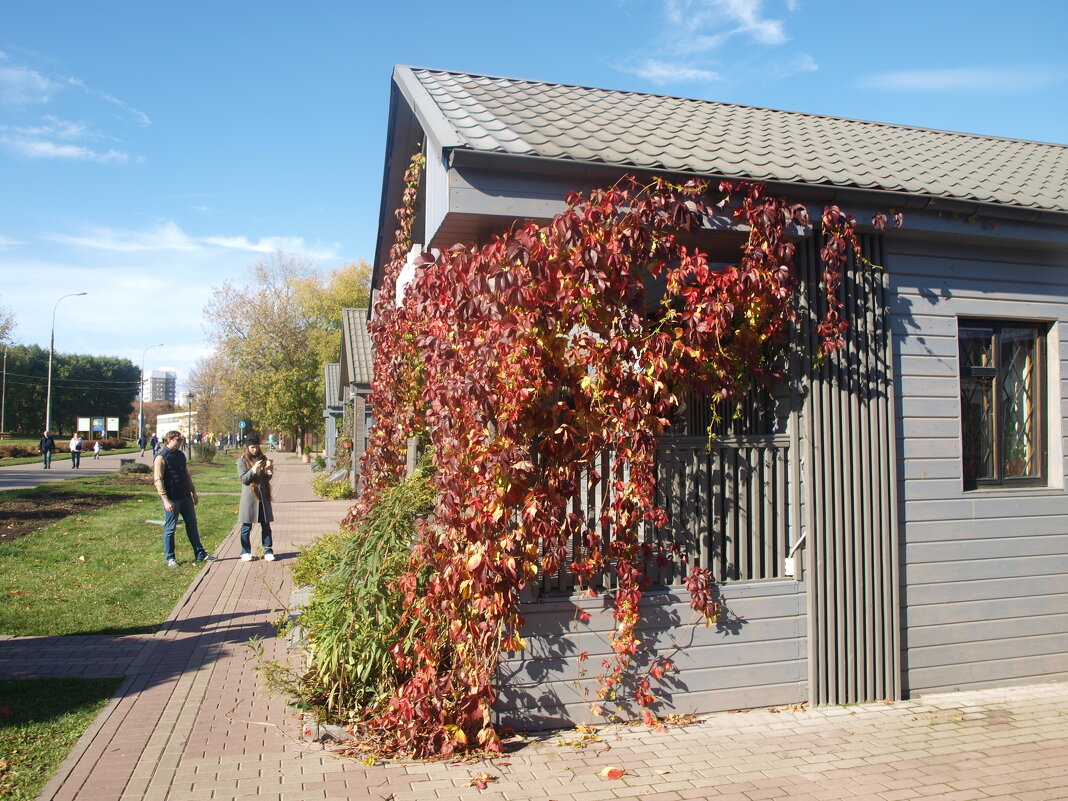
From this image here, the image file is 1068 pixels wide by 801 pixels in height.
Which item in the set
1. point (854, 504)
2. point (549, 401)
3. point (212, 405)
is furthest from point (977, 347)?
point (212, 405)

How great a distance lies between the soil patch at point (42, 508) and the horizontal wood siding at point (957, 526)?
39.5ft

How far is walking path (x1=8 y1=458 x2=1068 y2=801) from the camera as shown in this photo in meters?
4.05

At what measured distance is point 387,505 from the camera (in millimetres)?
5555

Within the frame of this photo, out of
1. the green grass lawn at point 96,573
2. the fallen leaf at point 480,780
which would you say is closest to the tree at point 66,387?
the green grass lawn at point 96,573

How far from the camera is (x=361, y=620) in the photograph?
4.89m

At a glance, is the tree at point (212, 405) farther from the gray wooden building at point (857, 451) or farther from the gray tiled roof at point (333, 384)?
the gray wooden building at point (857, 451)

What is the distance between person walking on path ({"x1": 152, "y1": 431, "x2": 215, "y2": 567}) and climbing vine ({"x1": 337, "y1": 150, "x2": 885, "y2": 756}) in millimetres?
6449

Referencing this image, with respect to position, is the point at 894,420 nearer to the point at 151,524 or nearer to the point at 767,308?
the point at 767,308

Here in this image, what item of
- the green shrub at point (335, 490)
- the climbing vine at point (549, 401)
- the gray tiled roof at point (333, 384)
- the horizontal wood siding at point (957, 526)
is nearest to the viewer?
the climbing vine at point (549, 401)

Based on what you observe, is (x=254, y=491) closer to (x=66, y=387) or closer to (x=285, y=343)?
(x=285, y=343)

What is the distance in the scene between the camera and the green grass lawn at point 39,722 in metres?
4.11

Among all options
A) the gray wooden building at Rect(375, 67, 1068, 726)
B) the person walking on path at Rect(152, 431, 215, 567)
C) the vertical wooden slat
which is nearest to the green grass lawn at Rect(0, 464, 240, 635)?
the person walking on path at Rect(152, 431, 215, 567)

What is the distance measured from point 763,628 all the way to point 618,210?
2.78 meters

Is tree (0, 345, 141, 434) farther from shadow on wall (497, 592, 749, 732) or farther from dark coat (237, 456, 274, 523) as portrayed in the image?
shadow on wall (497, 592, 749, 732)
